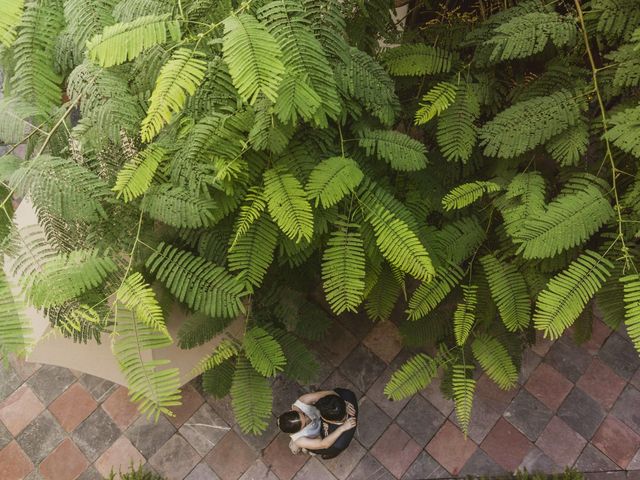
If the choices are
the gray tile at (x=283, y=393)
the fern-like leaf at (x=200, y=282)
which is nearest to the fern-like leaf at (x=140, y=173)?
the fern-like leaf at (x=200, y=282)

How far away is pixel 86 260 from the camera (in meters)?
1.51

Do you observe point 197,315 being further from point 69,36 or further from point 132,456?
point 132,456

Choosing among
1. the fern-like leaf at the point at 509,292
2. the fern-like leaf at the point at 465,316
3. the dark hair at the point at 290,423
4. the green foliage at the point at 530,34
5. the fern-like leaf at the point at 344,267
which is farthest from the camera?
the dark hair at the point at 290,423

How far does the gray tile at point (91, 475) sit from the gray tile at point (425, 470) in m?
2.34

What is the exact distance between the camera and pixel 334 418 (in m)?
3.48

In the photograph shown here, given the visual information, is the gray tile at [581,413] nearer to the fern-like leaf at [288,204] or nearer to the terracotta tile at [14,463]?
the fern-like leaf at [288,204]

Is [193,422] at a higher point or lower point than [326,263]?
lower

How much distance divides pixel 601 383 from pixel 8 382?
4.81 m

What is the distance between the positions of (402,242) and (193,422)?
290 cm

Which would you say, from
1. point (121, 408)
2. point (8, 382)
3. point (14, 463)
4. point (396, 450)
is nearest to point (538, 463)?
point (396, 450)

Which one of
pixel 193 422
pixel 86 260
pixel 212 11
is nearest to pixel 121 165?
pixel 86 260

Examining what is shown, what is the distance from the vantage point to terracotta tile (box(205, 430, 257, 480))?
146 inches

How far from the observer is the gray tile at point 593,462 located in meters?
3.60

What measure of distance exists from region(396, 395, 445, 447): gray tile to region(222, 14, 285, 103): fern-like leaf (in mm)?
3260
